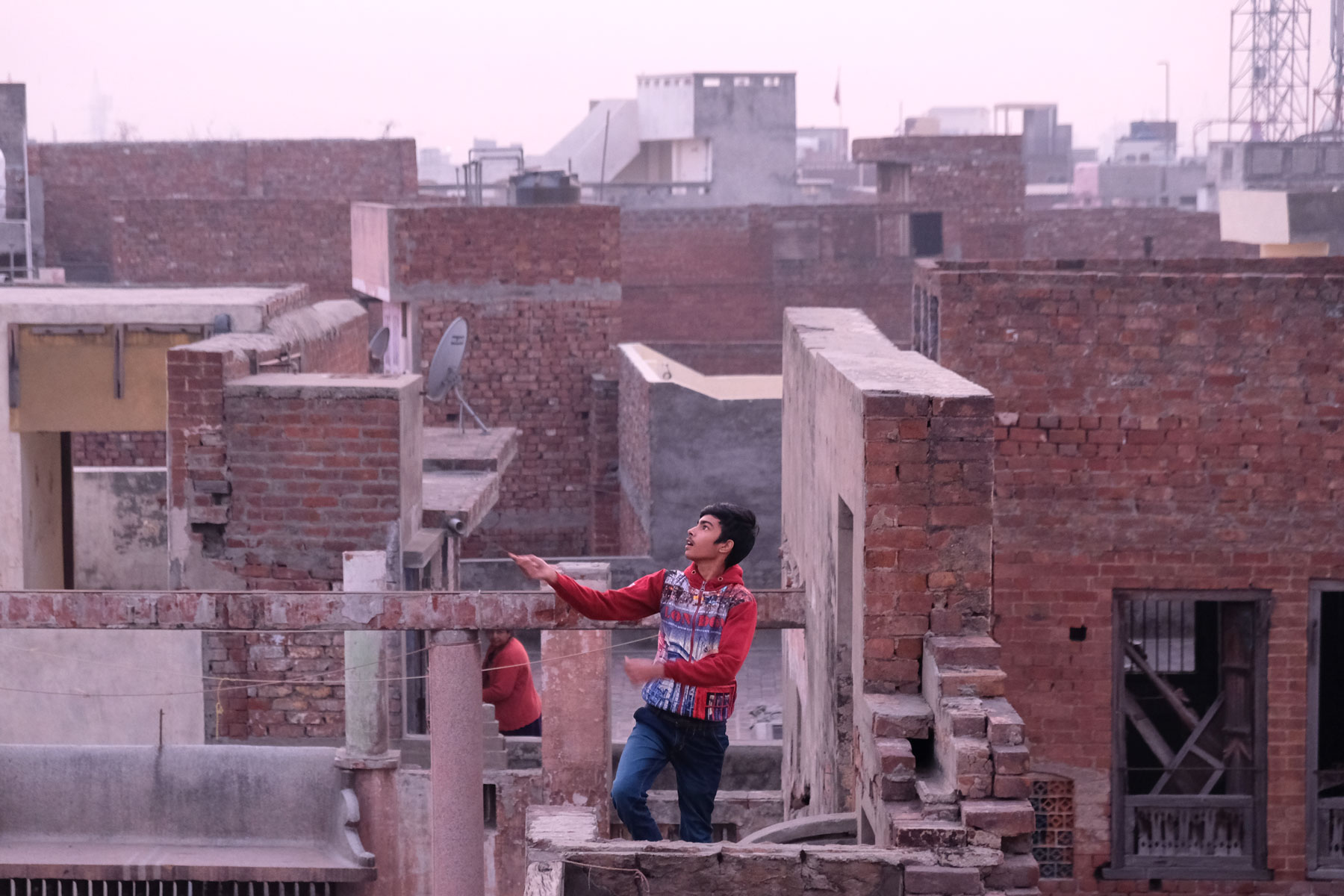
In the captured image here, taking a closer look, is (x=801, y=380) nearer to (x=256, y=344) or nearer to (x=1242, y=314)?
(x=1242, y=314)

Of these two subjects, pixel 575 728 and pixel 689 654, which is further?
pixel 575 728

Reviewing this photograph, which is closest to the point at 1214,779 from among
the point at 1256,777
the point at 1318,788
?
the point at 1256,777

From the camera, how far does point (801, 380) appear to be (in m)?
8.59

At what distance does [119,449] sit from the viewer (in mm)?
19234

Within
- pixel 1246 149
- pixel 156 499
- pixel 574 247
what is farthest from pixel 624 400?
pixel 1246 149

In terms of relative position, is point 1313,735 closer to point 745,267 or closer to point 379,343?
point 379,343

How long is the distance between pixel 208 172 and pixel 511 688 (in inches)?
1125

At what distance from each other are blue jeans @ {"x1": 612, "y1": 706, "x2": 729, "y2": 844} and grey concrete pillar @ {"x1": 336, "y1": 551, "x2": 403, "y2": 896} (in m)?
2.83

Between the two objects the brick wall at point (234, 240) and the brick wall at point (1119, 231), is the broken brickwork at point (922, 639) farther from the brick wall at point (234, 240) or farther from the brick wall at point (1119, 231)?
the brick wall at point (1119, 231)

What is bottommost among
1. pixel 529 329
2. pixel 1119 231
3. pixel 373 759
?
pixel 373 759

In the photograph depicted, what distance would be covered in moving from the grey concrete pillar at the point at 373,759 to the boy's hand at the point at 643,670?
130 inches

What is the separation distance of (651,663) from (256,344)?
17.3 feet

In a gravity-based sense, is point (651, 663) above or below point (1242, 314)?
below

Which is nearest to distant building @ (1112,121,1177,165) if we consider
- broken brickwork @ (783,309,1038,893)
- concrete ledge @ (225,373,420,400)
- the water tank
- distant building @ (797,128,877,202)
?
distant building @ (797,128,877,202)
